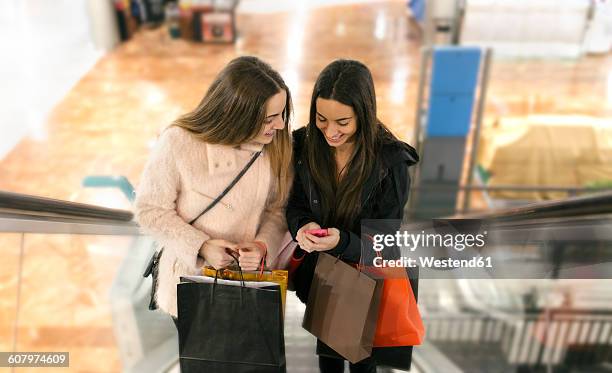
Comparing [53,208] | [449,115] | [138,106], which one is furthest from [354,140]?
[138,106]

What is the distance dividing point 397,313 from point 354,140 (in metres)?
0.63

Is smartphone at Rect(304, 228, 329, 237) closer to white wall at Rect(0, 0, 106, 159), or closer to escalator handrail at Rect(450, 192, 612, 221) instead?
escalator handrail at Rect(450, 192, 612, 221)

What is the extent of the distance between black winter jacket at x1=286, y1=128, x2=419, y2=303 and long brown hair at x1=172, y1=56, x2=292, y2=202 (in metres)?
0.19

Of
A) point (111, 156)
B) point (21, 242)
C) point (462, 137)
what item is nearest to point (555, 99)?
point (462, 137)

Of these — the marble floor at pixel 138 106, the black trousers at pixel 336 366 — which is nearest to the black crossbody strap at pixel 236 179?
the black trousers at pixel 336 366

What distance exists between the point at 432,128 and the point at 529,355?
4374 mm

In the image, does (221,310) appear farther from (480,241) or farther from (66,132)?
(66,132)

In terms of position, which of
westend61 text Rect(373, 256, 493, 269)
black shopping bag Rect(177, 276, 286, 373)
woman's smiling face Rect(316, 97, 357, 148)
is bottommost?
black shopping bag Rect(177, 276, 286, 373)

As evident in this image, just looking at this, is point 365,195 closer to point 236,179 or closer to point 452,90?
point 236,179

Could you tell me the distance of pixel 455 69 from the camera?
22.0ft

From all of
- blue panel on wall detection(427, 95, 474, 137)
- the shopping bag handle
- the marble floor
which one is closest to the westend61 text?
the shopping bag handle

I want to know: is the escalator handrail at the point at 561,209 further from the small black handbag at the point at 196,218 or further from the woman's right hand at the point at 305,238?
the small black handbag at the point at 196,218

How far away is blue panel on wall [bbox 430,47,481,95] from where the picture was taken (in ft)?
21.7

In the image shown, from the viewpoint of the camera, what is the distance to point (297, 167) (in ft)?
7.06
